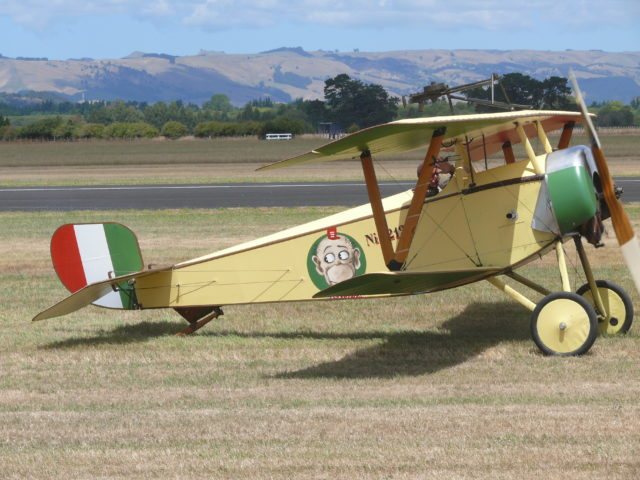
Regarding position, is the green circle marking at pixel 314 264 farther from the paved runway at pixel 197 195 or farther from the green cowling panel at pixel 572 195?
the paved runway at pixel 197 195

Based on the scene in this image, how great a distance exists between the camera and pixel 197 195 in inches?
1246

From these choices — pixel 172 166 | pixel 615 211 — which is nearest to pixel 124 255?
pixel 615 211

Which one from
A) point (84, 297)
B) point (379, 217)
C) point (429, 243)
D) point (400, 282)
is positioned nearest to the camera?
point (400, 282)

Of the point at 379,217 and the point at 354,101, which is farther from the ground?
the point at 354,101

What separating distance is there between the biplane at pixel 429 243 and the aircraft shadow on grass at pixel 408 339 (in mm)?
637

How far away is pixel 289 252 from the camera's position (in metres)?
10.6

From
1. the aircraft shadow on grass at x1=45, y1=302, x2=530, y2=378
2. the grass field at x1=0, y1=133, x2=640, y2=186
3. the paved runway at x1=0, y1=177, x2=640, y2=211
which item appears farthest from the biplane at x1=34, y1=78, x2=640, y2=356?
the paved runway at x1=0, y1=177, x2=640, y2=211

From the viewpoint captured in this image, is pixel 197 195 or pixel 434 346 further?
pixel 197 195

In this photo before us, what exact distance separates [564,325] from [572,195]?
1.27 meters

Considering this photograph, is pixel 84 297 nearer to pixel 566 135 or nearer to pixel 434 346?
pixel 434 346

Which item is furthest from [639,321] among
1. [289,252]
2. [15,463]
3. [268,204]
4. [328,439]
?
[268,204]

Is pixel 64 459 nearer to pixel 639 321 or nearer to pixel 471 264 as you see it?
pixel 471 264

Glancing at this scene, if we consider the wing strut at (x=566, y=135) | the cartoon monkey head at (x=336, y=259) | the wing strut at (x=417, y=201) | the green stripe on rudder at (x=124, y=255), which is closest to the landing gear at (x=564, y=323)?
the wing strut at (x=566, y=135)

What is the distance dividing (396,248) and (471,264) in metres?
0.83
